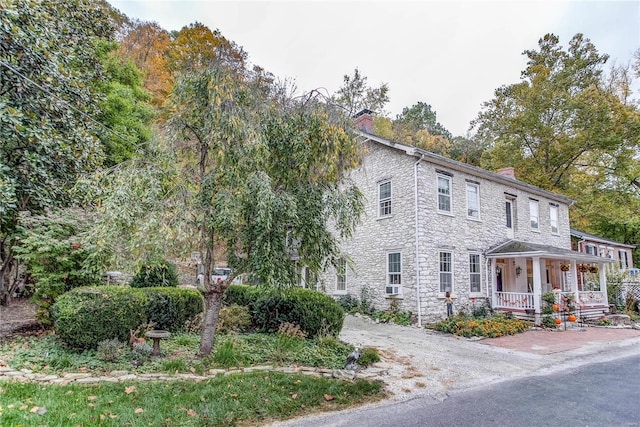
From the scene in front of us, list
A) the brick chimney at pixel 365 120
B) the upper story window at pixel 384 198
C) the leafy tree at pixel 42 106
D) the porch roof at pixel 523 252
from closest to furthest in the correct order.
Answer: the leafy tree at pixel 42 106, the porch roof at pixel 523 252, the upper story window at pixel 384 198, the brick chimney at pixel 365 120

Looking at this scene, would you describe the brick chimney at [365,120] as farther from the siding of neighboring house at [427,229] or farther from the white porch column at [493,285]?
the white porch column at [493,285]

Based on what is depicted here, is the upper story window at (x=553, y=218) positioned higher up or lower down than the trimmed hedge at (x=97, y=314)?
higher up

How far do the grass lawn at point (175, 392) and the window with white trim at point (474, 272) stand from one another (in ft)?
29.3

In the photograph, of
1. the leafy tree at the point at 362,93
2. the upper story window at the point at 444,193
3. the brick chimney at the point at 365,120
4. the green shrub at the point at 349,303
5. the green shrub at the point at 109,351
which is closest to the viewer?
the green shrub at the point at 109,351

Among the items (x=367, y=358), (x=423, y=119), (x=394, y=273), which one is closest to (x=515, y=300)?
(x=394, y=273)

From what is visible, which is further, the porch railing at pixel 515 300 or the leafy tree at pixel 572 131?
the leafy tree at pixel 572 131

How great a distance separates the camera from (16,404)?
390 centimetres

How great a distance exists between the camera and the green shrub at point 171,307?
781cm

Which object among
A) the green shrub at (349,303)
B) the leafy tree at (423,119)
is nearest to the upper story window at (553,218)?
the green shrub at (349,303)

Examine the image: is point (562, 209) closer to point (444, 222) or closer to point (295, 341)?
point (444, 222)

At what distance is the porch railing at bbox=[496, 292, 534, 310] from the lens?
1315cm

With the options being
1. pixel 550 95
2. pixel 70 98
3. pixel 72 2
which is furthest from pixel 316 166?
pixel 550 95

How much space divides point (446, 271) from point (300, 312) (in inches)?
281

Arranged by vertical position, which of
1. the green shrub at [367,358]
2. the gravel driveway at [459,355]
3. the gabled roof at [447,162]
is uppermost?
the gabled roof at [447,162]
